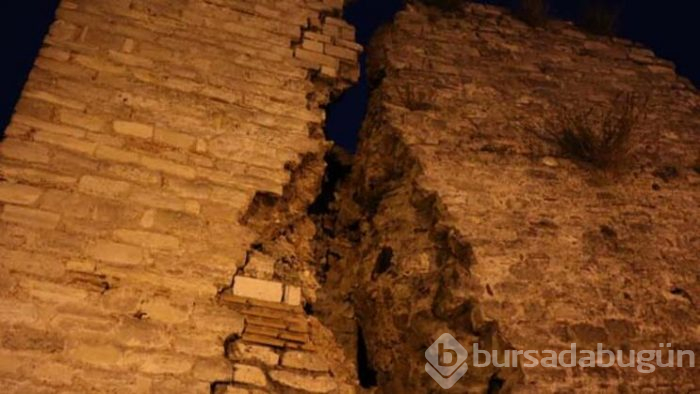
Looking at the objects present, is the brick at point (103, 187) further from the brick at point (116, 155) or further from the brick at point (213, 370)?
the brick at point (213, 370)

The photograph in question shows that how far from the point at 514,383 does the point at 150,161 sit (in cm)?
211

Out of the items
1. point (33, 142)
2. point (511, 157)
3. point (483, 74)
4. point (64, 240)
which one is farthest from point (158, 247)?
point (483, 74)

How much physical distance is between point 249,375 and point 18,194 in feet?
4.55

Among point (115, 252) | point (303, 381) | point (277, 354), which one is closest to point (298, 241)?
point (277, 354)

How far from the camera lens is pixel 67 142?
9.86 feet

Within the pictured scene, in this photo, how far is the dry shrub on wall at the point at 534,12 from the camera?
5.08 m

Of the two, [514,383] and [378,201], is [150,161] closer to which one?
[378,201]

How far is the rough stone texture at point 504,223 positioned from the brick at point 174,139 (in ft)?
3.40

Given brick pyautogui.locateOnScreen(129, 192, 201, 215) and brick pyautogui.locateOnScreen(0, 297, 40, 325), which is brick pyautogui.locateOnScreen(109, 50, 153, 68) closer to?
brick pyautogui.locateOnScreen(129, 192, 201, 215)

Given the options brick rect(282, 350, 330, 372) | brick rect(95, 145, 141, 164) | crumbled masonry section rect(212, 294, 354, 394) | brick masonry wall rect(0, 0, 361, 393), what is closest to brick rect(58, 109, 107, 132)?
brick masonry wall rect(0, 0, 361, 393)

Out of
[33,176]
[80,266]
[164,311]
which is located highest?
[33,176]

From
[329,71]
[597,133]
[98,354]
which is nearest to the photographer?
[98,354]

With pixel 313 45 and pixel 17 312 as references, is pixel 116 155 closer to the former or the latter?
pixel 17 312

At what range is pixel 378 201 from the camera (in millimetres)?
3734
